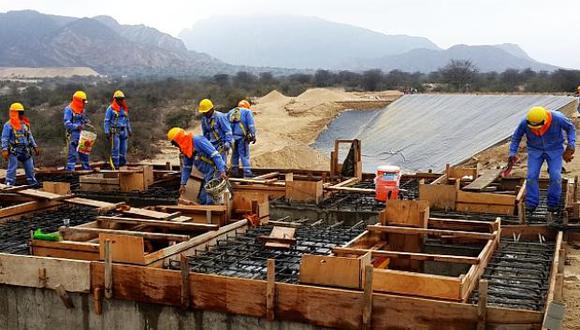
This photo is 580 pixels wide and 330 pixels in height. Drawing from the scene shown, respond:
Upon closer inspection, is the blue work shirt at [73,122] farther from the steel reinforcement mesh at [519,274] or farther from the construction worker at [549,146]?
the steel reinforcement mesh at [519,274]

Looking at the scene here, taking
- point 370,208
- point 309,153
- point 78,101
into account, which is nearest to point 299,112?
point 309,153

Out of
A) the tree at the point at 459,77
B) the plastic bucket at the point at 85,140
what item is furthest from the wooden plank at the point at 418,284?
the tree at the point at 459,77

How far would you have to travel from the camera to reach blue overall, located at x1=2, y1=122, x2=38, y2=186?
10750 mm

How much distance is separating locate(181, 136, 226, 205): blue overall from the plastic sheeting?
10343 millimetres

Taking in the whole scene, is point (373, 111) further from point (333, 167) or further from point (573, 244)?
point (573, 244)

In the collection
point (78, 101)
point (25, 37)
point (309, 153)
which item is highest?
point (25, 37)

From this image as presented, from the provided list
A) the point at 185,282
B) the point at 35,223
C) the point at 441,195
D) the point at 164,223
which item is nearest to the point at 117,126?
the point at 35,223

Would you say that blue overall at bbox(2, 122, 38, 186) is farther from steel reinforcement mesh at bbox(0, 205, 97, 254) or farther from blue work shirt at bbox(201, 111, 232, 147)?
blue work shirt at bbox(201, 111, 232, 147)

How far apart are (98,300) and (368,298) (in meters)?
2.53

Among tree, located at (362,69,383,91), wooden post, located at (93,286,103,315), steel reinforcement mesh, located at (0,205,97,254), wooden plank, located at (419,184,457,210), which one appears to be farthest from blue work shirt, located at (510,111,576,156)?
tree, located at (362,69,383,91)

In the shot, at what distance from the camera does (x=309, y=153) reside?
68.4 feet

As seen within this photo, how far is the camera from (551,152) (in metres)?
8.16

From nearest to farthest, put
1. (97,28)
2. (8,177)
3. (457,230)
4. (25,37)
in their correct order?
(457,230), (8,177), (25,37), (97,28)

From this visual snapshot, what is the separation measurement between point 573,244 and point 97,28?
139m
